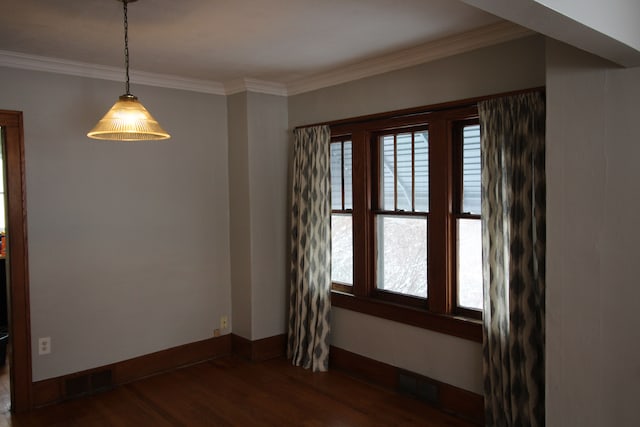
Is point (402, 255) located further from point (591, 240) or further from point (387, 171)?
point (591, 240)

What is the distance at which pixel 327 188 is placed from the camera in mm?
4324

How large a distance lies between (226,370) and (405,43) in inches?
119

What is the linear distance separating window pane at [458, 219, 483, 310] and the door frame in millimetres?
3091

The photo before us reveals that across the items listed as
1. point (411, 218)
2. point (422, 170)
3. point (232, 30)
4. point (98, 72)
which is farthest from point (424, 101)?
point (98, 72)

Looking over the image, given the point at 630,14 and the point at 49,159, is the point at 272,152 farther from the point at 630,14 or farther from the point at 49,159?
the point at 630,14

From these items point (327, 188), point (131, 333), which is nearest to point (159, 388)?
point (131, 333)

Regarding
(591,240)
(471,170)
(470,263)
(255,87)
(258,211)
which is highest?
(255,87)

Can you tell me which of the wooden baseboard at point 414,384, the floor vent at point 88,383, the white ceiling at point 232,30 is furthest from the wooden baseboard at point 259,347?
the white ceiling at point 232,30

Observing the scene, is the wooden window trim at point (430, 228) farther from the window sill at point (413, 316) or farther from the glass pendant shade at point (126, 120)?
the glass pendant shade at point (126, 120)

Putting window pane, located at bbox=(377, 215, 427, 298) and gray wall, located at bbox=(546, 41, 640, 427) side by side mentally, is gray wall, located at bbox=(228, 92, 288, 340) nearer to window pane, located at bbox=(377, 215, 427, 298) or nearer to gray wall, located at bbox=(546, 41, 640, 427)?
window pane, located at bbox=(377, 215, 427, 298)

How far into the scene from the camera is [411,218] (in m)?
3.86

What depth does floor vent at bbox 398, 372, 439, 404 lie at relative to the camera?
3.65 m

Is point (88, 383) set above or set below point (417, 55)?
below

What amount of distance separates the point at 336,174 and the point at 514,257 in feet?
6.06
